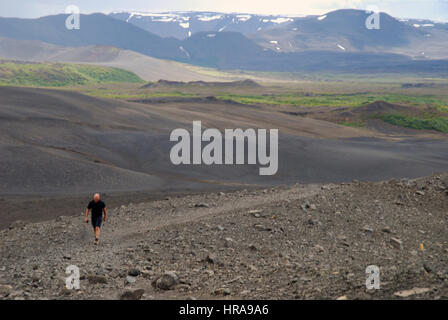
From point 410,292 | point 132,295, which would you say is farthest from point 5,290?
point 410,292

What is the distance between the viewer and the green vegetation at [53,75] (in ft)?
375

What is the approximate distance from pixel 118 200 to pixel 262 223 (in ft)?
37.0

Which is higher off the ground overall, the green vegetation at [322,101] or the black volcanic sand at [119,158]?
the green vegetation at [322,101]

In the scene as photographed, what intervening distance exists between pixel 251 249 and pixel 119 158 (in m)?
21.8

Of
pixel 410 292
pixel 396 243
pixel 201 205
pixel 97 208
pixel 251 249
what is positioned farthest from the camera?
pixel 201 205

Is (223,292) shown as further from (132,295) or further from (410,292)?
(410,292)

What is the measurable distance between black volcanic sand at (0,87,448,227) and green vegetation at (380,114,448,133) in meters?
11.9

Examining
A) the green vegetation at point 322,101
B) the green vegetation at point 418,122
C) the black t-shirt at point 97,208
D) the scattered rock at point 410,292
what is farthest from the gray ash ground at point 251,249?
the green vegetation at point 322,101

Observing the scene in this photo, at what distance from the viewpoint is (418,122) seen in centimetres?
6006

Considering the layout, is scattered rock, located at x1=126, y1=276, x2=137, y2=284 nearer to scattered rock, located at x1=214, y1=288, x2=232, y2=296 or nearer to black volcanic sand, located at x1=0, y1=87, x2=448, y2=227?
scattered rock, located at x1=214, y1=288, x2=232, y2=296

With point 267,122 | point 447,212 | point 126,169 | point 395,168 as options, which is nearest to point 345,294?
point 447,212

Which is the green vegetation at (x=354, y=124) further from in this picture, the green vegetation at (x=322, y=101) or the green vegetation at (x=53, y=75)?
the green vegetation at (x=53, y=75)

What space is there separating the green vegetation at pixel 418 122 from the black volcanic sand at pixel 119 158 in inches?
467
